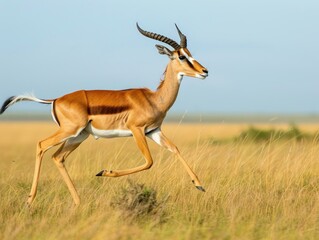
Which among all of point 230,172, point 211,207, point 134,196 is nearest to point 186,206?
point 211,207

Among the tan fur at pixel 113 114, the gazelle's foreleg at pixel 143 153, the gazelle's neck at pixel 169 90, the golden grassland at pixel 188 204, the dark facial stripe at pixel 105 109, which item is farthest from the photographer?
the gazelle's neck at pixel 169 90

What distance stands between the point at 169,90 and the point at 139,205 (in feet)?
7.57

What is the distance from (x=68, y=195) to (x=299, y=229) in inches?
158

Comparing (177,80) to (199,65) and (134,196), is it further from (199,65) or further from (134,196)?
(134,196)

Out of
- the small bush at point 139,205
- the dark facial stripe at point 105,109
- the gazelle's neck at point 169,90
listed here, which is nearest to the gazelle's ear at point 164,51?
the gazelle's neck at point 169,90

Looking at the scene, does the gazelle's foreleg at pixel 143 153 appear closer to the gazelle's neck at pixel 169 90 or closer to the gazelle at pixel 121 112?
the gazelle at pixel 121 112

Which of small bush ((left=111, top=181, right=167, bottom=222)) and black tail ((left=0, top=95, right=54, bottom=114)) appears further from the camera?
black tail ((left=0, top=95, right=54, bottom=114))

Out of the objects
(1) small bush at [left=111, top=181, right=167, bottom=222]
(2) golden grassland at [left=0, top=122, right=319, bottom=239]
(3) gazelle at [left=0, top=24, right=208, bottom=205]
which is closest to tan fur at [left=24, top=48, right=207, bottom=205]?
(3) gazelle at [left=0, top=24, right=208, bottom=205]

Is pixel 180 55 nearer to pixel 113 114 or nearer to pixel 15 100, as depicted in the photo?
pixel 113 114

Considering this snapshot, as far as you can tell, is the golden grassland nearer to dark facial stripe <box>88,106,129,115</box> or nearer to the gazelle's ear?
dark facial stripe <box>88,106,129,115</box>

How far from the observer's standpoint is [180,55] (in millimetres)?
9367

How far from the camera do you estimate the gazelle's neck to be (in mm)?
9531

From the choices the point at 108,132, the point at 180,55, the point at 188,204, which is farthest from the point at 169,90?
the point at 188,204

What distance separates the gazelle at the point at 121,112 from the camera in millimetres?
9133
